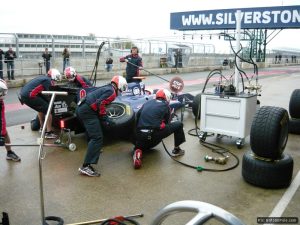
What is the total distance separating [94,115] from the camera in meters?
5.39

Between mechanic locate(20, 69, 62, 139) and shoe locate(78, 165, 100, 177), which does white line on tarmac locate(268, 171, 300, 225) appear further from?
mechanic locate(20, 69, 62, 139)

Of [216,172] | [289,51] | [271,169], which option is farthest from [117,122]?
[289,51]

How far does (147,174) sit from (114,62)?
67.3ft

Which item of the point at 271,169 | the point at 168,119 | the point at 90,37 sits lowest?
the point at 271,169

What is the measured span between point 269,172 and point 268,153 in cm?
26

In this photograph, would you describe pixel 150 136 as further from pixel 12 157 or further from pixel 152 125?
pixel 12 157

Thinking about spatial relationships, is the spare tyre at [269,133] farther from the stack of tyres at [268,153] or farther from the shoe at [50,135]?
the shoe at [50,135]

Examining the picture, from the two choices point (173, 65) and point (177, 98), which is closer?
point (177, 98)

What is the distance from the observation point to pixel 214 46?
3647 centimetres

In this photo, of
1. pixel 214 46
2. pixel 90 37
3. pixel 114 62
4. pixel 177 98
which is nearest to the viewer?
pixel 177 98

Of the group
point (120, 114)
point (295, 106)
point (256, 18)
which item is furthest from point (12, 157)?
point (256, 18)

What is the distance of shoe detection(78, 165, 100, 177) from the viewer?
208 inches

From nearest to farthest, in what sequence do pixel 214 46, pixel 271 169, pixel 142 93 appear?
pixel 271 169, pixel 142 93, pixel 214 46

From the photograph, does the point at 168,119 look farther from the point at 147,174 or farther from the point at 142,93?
Answer: the point at 142,93
